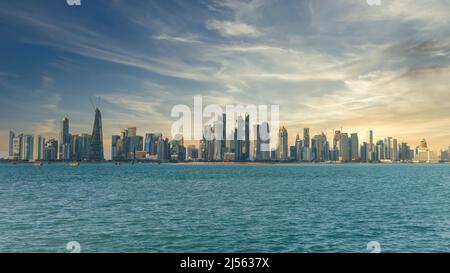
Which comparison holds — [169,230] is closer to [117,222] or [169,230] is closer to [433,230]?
[117,222]

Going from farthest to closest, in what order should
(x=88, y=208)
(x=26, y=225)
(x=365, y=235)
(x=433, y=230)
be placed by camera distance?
(x=88, y=208), (x=26, y=225), (x=433, y=230), (x=365, y=235)

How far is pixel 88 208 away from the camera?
24547 millimetres

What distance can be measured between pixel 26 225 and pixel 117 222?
4.68 m
